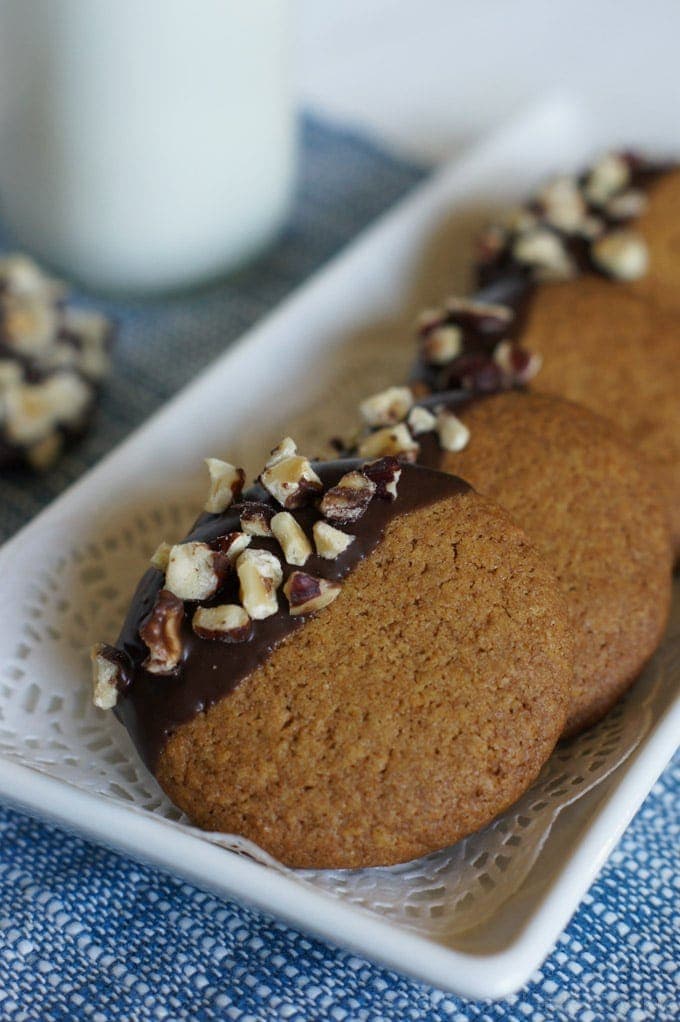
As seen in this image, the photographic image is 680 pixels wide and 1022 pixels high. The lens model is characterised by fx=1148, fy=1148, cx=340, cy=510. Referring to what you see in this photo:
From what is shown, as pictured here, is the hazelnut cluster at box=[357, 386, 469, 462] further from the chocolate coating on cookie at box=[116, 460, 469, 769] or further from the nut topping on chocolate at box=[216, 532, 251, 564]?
the nut topping on chocolate at box=[216, 532, 251, 564]

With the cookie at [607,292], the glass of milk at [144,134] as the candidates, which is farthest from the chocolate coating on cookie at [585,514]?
the glass of milk at [144,134]

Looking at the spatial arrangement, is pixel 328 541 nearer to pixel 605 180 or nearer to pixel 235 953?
pixel 235 953

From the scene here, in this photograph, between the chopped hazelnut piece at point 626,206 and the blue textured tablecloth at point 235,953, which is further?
the chopped hazelnut piece at point 626,206

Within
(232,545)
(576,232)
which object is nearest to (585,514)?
(232,545)

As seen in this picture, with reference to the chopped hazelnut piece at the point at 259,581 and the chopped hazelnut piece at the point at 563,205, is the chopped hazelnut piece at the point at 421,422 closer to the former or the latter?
the chopped hazelnut piece at the point at 259,581

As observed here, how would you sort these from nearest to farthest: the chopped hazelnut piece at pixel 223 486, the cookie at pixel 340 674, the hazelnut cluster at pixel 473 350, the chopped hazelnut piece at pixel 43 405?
the cookie at pixel 340 674
the chopped hazelnut piece at pixel 223 486
the hazelnut cluster at pixel 473 350
the chopped hazelnut piece at pixel 43 405

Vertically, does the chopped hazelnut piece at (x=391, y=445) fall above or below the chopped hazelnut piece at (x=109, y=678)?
above

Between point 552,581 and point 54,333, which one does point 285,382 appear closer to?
point 54,333

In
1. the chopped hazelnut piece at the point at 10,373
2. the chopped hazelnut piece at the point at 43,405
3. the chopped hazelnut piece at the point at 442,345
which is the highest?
the chopped hazelnut piece at the point at 442,345
